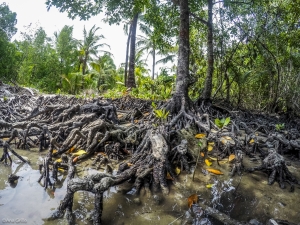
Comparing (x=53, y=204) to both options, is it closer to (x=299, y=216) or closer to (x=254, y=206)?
(x=254, y=206)

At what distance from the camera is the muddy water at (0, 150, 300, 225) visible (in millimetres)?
2025

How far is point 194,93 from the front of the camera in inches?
458

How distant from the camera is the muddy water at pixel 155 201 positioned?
2025 millimetres

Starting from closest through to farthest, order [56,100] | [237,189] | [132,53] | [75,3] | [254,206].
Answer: [254,206]
[237,189]
[75,3]
[56,100]
[132,53]

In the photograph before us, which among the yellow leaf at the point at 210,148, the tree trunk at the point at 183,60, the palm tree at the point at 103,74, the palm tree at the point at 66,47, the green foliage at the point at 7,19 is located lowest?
the yellow leaf at the point at 210,148

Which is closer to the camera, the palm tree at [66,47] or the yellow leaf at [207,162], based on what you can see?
the yellow leaf at [207,162]

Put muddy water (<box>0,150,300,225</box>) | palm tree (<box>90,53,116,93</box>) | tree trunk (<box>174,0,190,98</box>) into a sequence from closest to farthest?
muddy water (<box>0,150,300,225</box>)
tree trunk (<box>174,0,190,98</box>)
palm tree (<box>90,53,116,93</box>)

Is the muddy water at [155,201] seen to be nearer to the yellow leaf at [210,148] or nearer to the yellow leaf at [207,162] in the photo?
the yellow leaf at [207,162]

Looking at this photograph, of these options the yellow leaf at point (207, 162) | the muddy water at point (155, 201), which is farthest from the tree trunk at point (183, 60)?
the muddy water at point (155, 201)

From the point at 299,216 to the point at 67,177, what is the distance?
8.41 feet

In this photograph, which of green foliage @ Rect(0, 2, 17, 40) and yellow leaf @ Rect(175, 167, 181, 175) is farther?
green foliage @ Rect(0, 2, 17, 40)

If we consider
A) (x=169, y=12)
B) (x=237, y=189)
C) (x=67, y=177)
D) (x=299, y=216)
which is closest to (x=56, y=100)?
(x=169, y=12)

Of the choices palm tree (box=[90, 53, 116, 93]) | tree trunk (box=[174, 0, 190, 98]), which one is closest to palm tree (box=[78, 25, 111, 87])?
palm tree (box=[90, 53, 116, 93])

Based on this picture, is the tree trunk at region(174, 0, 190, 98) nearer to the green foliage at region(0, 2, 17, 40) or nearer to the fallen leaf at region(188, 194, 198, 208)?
the fallen leaf at region(188, 194, 198, 208)
